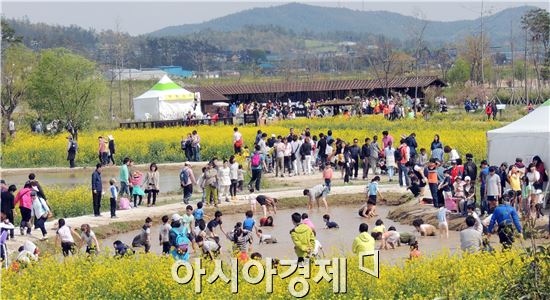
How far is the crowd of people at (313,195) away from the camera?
61.2 ft

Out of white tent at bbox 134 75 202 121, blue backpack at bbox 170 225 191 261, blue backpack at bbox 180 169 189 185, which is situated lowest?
blue backpack at bbox 170 225 191 261

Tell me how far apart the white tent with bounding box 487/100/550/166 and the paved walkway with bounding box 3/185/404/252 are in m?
3.09

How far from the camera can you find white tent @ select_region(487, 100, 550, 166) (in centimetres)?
2456

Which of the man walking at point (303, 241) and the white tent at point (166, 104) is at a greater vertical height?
the white tent at point (166, 104)

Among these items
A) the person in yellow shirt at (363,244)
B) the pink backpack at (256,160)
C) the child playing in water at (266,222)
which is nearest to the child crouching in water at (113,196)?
the child playing in water at (266,222)

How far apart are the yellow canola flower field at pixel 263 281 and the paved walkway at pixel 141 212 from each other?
5.66 m

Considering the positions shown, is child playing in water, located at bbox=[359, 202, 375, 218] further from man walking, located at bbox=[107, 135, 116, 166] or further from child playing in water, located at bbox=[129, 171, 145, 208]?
man walking, located at bbox=[107, 135, 116, 166]

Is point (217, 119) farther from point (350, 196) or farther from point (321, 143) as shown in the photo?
point (350, 196)

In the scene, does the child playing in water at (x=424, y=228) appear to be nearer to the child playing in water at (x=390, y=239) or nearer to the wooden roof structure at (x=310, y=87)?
the child playing in water at (x=390, y=239)

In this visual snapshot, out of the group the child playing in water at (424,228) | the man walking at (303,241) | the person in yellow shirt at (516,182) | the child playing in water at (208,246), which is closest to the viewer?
the man walking at (303,241)

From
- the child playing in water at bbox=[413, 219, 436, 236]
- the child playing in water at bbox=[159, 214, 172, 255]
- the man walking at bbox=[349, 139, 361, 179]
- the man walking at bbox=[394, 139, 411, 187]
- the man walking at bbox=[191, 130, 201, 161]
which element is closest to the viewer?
the child playing in water at bbox=[159, 214, 172, 255]

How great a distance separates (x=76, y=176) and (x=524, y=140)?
1698 cm

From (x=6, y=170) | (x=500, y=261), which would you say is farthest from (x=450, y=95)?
(x=500, y=261)

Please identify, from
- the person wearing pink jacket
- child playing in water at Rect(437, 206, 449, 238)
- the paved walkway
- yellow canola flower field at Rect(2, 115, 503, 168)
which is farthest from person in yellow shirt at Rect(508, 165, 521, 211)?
yellow canola flower field at Rect(2, 115, 503, 168)
